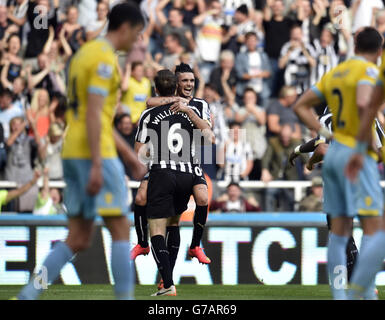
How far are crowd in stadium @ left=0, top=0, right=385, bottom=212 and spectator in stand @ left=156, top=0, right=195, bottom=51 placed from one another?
0.08 ft

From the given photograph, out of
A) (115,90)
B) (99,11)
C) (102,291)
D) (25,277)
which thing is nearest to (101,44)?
(115,90)

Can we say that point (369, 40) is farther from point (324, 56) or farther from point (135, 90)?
point (324, 56)

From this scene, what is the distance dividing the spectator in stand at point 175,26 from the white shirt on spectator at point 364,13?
2.99 meters

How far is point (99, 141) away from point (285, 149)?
976 cm

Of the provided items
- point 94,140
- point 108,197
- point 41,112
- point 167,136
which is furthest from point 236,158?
point 94,140

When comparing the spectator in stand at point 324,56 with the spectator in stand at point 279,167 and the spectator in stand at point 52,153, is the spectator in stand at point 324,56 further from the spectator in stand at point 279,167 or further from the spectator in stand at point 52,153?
the spectator in stand at point 52,153

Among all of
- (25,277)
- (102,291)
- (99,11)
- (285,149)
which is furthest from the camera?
(99,11)

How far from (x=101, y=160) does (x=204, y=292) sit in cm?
479

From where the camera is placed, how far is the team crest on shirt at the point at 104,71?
7.49 metres

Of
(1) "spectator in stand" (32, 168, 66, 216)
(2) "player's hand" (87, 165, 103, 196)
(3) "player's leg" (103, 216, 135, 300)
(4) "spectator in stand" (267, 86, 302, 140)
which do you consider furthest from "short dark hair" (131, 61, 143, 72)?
(2) "player's hand" (87, 165, 103, 196)

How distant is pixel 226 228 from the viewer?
13.8 metres

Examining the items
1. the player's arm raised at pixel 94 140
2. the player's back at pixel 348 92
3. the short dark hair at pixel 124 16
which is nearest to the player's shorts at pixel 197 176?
the player's back at pixel 348 92

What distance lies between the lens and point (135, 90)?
677 inches

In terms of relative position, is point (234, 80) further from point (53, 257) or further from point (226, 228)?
point (53, 257)
